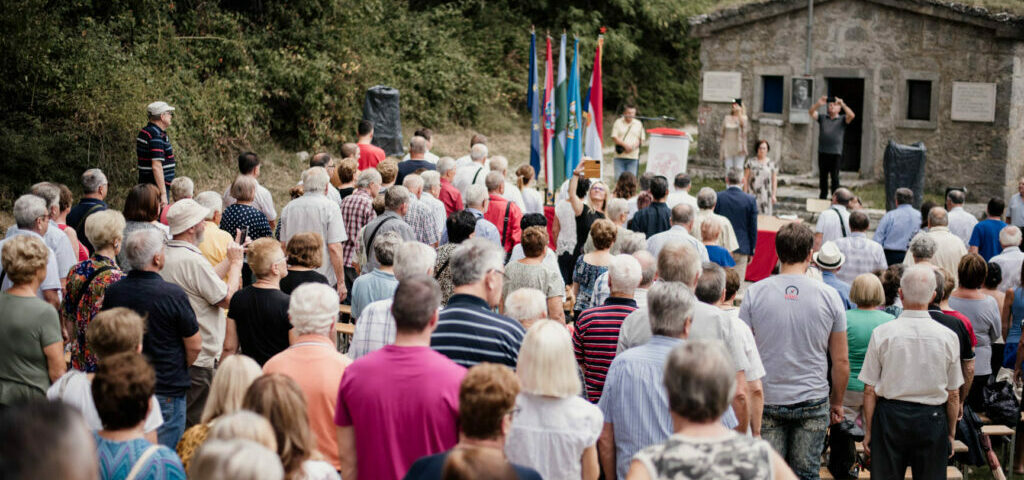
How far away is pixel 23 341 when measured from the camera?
5.26 m

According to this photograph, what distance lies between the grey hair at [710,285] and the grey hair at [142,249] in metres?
2.93

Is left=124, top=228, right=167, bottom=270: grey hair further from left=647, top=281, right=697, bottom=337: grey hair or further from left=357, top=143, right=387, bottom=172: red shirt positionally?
left=357, top=143, right=387, bottom=172: red shirt

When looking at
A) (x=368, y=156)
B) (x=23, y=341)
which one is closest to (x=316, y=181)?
(x=23, y=341)

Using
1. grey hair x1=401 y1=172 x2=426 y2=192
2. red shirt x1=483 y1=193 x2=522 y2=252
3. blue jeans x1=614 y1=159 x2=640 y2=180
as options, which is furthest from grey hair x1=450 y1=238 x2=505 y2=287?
blue jeans x1=614 y1=159 x2=640 y2=180

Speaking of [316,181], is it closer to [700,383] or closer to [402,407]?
[402,407]

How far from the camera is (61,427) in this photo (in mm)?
2451

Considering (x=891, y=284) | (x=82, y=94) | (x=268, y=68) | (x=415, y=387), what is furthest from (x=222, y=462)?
(x=268, y=68)

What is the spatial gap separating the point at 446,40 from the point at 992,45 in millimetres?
12338

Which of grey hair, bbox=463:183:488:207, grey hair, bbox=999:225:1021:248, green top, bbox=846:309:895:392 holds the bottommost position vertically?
green top, bbox=846:309:895:392

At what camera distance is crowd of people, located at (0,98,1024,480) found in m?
3.47

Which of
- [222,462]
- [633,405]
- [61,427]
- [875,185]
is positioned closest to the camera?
[61,427]

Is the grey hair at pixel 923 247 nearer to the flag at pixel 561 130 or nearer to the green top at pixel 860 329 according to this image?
the green top at pixel 860 329

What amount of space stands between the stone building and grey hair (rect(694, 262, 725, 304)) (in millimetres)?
14212

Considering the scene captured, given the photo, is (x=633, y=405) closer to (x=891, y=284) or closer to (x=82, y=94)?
(x=891, y=284)
